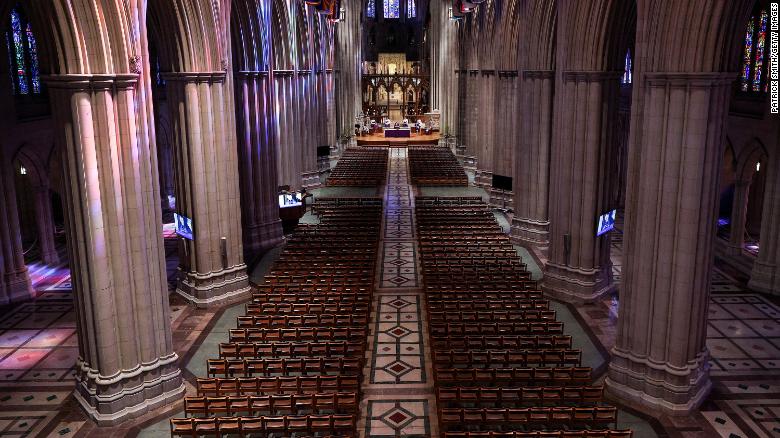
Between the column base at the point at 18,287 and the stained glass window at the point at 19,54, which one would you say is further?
the stained glass window at the point at 19,54

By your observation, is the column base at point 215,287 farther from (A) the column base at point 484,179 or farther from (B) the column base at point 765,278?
(A) the column base at point 484,179

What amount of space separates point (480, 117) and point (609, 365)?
91.1 ft

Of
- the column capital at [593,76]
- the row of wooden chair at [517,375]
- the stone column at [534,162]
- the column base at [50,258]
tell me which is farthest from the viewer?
the column base at [50,258]

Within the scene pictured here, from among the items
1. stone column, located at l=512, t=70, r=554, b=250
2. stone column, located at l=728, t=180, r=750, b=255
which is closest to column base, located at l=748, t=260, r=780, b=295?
stone column, located at l=728, t=180, r=750, b=255

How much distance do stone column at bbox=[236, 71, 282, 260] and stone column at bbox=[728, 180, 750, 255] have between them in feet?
61.2

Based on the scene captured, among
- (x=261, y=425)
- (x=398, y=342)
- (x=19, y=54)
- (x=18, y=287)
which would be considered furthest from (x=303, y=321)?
(x=19, y=54)

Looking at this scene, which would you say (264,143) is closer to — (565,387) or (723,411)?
(565,387)

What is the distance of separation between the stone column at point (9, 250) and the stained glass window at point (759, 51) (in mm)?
27341

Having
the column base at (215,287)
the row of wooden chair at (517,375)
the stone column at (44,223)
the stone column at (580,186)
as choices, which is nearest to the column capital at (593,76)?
the stone column at (580,186)

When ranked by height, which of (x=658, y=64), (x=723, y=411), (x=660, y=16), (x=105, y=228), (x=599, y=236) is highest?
(x=660, y=16)

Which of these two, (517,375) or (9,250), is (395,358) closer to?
(517,375)

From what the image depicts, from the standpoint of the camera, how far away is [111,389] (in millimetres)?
13336

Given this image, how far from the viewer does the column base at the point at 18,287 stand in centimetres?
2091

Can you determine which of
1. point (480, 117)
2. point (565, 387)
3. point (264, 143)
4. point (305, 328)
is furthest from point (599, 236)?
point (480, 117)
